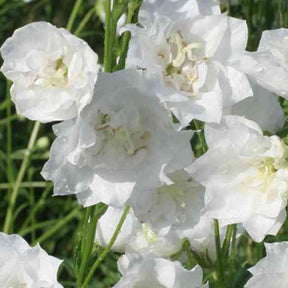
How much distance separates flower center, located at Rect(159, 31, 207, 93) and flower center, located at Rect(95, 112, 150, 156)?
0.07 meters

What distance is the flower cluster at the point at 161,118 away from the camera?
926 millimetres

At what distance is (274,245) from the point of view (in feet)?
3.08

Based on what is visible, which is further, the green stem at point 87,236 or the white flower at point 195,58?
the green stem at point 87,236

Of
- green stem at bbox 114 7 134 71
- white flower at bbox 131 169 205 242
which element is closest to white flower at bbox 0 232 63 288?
white flower at bbox 131 169 205 242

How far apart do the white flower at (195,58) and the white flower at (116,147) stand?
Answer: 0.10 ft

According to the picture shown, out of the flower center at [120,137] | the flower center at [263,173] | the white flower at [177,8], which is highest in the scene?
the white flower at [177,8]

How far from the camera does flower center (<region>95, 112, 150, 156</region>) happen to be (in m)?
0.97

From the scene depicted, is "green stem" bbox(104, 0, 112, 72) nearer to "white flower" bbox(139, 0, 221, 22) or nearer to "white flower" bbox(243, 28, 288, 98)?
"white flower" bbox(139, 0, 221, 22)

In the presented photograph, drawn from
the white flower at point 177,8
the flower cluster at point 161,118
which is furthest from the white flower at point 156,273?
the white flower at point 177,8

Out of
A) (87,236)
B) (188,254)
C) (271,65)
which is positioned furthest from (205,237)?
(271,65)

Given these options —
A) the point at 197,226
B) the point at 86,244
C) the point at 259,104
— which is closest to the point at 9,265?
the point at 86,244

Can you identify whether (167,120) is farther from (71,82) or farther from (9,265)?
(9,265)

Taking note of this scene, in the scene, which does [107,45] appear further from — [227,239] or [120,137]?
[227,239]

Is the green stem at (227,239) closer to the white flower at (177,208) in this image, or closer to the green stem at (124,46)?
the white flower at (177,208)
